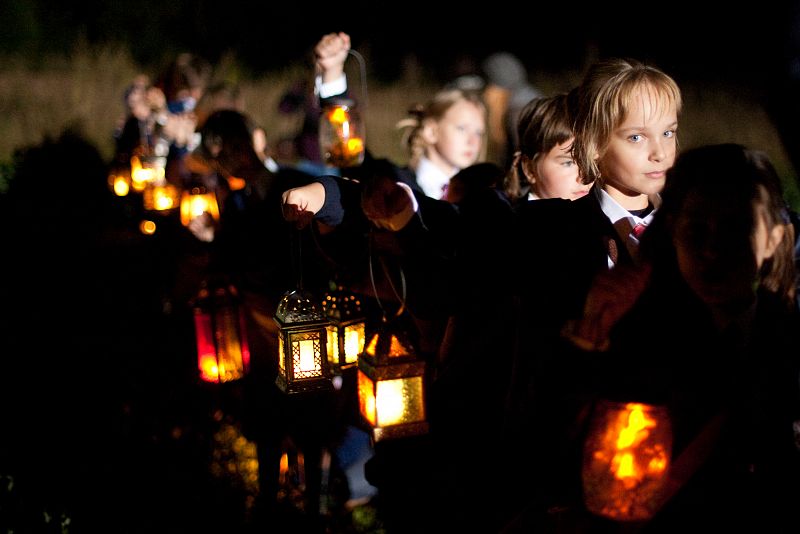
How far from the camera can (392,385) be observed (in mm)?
2309

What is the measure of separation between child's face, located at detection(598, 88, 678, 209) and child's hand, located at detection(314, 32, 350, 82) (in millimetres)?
1627

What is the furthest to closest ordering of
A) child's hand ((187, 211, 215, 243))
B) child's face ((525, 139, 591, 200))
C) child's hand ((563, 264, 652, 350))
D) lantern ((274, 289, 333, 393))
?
child's hand ((187, 211, 215, 243)), lantern ((274, 289, 333, 393)), child's face ((525, 139, 591, 200)), child's hand ((563, 264, 652, 350))

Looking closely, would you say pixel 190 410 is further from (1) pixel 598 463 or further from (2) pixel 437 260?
(1) pixel 598 463

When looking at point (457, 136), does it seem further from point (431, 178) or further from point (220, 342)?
point (220, 342)

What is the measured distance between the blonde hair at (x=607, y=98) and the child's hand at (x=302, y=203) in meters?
0.92

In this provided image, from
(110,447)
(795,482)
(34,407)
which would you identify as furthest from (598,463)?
(34,407)

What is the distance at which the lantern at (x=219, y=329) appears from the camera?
3.09 m

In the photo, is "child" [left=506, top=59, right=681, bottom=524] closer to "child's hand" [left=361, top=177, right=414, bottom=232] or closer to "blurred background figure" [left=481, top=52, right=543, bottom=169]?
"child's hand" [left=361, top=177, right=414, bottom=232]

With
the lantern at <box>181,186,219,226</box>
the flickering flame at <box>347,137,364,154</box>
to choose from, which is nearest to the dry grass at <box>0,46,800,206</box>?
the lantern at <box>181,186,219,226</box>

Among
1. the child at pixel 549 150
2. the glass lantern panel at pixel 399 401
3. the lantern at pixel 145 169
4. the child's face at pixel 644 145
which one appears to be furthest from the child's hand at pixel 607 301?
the lantern at pixel 145 169

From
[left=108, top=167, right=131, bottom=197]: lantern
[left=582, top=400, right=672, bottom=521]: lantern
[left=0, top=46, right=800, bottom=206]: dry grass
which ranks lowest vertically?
[left=582, top=400, right=672, bottom=521]: lantern

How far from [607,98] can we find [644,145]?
0.16m

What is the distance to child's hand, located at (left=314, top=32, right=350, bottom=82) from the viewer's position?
3031 mm

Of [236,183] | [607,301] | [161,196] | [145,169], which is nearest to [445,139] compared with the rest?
[236,183]
